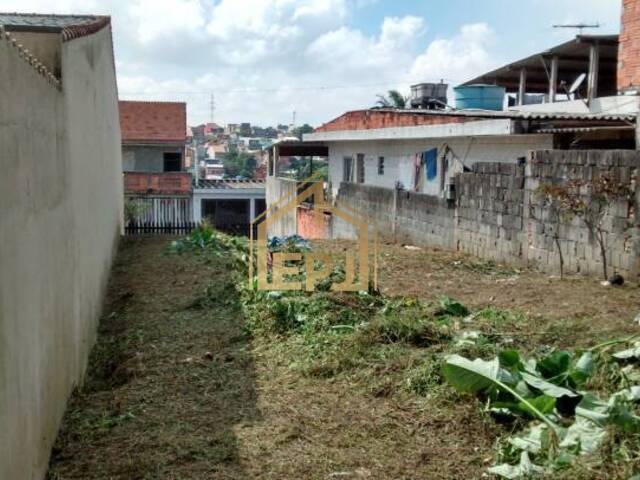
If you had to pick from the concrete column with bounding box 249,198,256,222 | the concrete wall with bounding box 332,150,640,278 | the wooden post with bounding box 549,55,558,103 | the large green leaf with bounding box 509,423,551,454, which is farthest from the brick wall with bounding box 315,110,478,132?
the large green leaf with bounding box 509,423,551,454

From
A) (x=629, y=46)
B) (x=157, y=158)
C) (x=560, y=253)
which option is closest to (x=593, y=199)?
(x=560, y=253)

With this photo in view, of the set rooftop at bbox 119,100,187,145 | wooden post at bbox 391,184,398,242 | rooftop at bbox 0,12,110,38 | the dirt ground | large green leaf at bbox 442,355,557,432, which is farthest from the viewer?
rooftop at bbox 119,100,187,145

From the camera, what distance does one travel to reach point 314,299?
6.93 metres

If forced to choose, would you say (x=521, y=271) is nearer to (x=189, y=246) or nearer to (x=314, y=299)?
(x=314, y=299)

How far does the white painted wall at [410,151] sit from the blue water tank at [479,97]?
821 millimetres

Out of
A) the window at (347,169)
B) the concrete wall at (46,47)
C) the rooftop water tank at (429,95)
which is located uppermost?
the rooftop water tank at (429,95)

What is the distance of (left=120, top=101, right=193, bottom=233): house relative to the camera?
88.6 ft

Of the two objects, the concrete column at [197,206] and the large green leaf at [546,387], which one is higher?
the large green leaf at [546,387]

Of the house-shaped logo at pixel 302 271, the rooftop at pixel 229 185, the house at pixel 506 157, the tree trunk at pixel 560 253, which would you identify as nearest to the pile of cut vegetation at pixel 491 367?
the house-shaped logo at pixel 302 271

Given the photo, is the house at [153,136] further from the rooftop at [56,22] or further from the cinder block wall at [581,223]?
the cinder block wall at [581,223]

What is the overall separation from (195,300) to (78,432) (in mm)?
3890

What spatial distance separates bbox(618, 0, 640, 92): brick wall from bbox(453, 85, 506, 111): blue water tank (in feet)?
19.6

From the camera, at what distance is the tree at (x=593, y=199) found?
7906 millimetres

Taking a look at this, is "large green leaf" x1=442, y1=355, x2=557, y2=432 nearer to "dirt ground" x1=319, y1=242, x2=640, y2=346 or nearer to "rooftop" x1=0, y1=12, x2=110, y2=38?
"dirt ground" x1=319, y1=242, x2=640, y2=346
